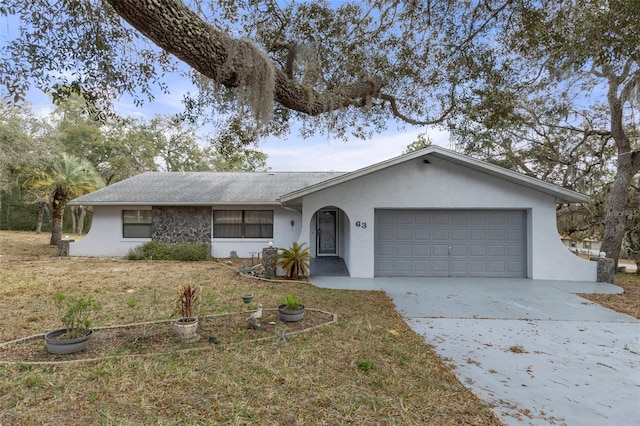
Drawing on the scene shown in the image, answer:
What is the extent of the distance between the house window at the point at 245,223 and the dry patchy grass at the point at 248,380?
792 centimetres

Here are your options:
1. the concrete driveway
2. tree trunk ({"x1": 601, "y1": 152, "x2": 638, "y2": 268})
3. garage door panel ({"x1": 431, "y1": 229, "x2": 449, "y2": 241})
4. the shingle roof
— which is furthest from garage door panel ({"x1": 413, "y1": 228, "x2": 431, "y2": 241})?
tree trunk ({"x1": 601, "y1": 152, "x2": 638, "y2": 268})

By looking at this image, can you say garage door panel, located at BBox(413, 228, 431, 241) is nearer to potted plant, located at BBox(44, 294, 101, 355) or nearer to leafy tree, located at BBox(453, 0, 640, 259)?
leafy tree, located at BBox(453, 0, 640, 259)

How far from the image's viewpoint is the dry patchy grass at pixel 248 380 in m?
3.00

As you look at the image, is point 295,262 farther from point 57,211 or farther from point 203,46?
point 57,211

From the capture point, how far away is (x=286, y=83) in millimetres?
5320

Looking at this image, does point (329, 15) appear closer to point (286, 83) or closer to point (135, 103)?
point (286, 83)

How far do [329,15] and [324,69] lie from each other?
3.64 ft

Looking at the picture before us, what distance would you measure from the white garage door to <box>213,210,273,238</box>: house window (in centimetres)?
594

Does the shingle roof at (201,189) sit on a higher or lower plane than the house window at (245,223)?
higher

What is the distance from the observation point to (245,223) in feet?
46.9

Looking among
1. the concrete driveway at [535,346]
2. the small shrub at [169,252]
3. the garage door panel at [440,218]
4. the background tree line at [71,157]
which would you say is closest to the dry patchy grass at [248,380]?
the concrete driveway at [535,346]

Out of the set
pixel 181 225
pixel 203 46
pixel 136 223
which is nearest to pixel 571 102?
pixel 203 46

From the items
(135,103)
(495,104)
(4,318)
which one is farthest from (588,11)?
(4,318)

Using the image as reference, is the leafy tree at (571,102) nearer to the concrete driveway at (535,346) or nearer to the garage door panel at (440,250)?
the garage door panel at (440,250)
